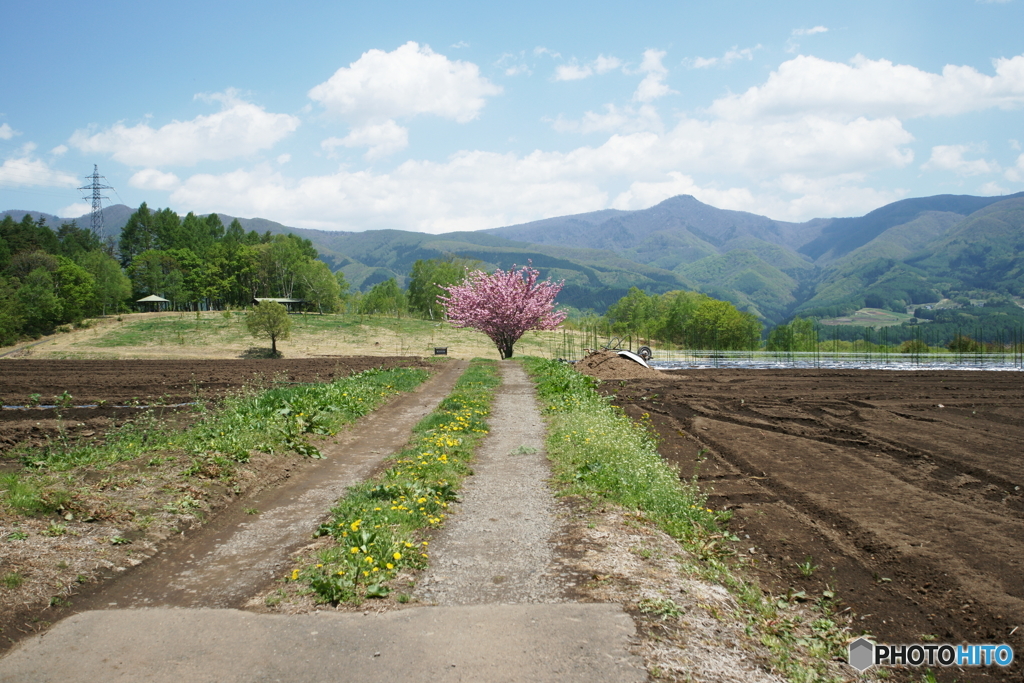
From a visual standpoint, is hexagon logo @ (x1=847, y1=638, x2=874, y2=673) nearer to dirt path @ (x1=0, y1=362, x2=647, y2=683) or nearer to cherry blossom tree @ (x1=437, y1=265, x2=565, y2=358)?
dirt path @ (x1=0, y1=362, x2=647, y2=683)

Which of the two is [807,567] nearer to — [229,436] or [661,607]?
[661,607]

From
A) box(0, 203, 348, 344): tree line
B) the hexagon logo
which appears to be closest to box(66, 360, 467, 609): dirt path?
the hexagon logo

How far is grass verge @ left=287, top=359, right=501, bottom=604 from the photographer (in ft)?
18.0

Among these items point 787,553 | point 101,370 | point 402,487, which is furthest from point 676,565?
point 101,370

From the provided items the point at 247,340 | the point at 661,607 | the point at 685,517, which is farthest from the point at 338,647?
the point at 247,340

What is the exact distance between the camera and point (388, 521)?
6.86 m

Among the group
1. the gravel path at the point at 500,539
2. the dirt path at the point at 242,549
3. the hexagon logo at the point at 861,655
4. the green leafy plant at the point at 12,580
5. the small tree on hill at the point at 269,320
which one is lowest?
the hexagon logo at the point at 861,655

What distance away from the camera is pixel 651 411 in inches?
694

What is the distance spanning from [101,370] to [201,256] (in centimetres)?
8330

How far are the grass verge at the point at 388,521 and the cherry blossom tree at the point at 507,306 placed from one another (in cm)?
2615

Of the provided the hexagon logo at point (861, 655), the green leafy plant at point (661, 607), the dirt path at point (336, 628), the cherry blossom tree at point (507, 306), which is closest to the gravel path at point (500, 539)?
the dirt path at point (336, 628)

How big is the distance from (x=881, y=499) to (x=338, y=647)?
26.4 ft

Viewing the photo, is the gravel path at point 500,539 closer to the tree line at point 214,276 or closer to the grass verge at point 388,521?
the grass verge at point 388,521

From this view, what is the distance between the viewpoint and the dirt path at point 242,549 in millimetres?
5484
